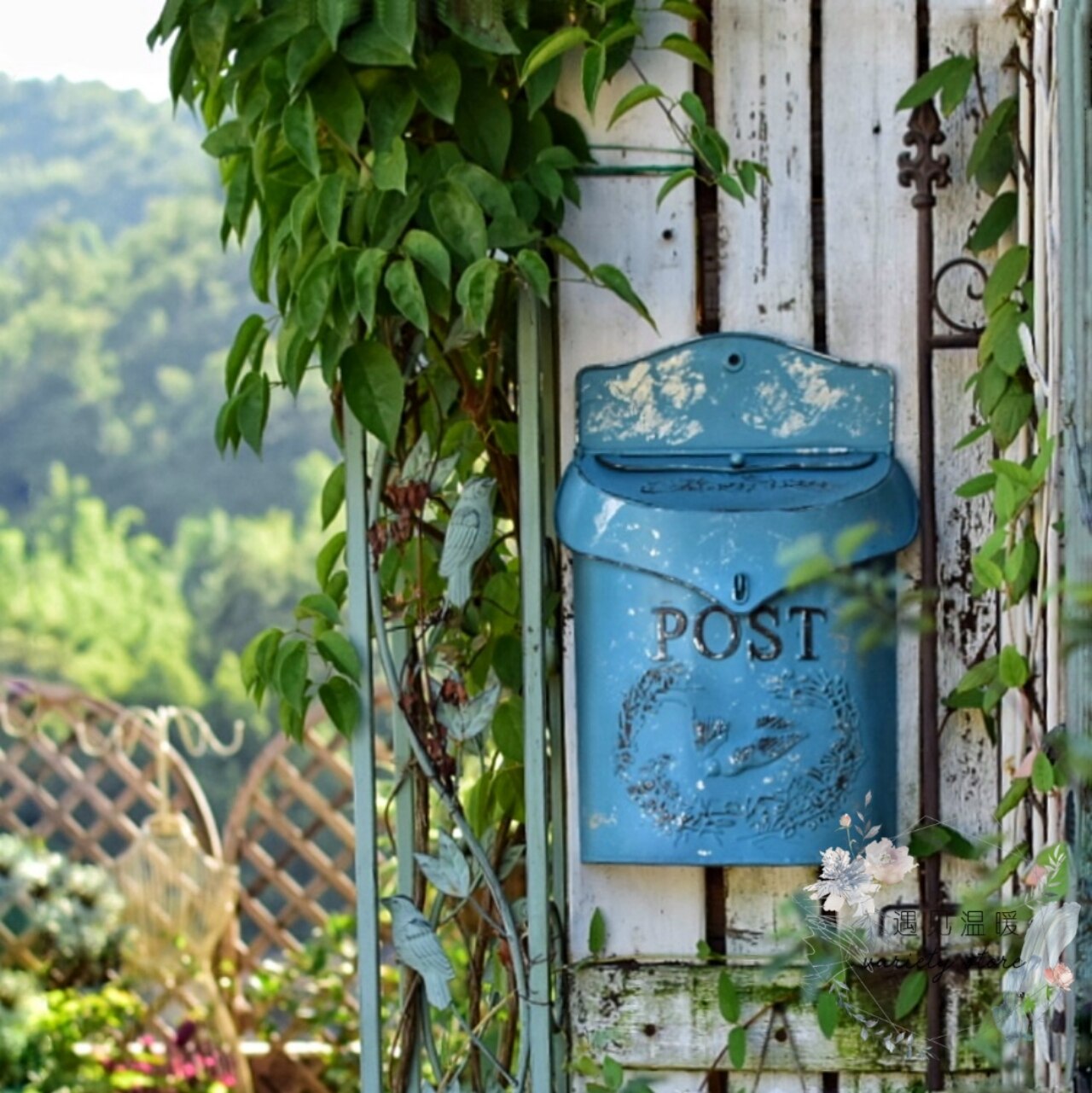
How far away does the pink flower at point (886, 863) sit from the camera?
1.21 m

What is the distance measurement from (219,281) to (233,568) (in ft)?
7.26

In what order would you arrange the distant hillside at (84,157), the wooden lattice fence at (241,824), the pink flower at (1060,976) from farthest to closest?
1. the distant hillside at (84,157)
2. the wooden lattice fence at (241,824)
3. the pink flower at (1060,976)

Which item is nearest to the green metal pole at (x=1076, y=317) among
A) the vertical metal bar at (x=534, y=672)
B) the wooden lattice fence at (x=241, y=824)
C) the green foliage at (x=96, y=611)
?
the vertical metal bar at (x=534, y=672)

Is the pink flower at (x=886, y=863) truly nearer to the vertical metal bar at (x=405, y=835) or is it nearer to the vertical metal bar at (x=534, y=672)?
the vertical metal bar at (x=534, y=672)

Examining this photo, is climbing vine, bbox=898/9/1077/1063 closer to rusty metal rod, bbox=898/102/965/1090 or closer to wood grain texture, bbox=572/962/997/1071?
rusty metal rod, bbox=898/102/965/1090

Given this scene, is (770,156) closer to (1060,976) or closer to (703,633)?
(703,633)

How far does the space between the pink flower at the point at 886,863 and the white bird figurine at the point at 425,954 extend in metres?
0.77

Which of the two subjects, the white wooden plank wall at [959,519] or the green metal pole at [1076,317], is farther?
the white wooden plank wall at [959,519]

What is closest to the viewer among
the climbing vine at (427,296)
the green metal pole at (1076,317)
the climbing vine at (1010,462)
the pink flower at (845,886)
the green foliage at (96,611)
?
the pink flower at (845,886)

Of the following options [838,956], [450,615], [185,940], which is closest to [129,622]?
[185,940]

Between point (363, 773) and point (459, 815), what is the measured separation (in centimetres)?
11

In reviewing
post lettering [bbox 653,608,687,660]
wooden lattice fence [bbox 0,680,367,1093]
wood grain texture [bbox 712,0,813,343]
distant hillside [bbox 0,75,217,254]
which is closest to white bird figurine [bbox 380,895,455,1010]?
post lettering [bbox 653,608,687,660]

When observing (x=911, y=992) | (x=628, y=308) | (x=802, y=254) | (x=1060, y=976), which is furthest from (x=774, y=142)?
(x=1060, y=976)

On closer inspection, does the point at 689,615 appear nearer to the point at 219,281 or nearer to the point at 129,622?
the point at 129,622
